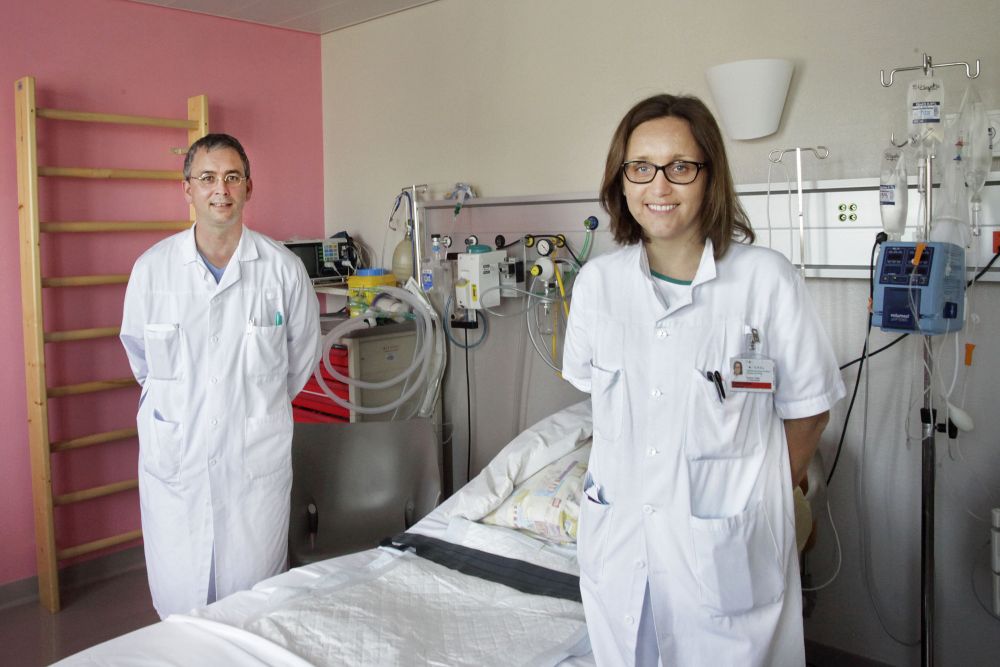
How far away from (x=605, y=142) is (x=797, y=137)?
2.38 feet

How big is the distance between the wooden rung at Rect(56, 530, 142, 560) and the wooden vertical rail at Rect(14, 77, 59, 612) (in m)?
0.08

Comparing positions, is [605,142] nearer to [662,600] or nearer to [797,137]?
[797,137]

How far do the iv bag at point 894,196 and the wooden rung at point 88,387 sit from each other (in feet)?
8.70

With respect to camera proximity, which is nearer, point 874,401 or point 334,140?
point 874,401

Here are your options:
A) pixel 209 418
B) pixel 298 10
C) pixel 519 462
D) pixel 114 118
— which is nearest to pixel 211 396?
pixel 209 418

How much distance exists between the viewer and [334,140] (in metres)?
4.04

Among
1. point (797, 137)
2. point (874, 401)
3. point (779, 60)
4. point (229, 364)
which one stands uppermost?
point (779, 60)

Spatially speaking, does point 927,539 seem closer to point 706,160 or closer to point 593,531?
point 593,531

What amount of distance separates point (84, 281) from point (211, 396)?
1.34 meters

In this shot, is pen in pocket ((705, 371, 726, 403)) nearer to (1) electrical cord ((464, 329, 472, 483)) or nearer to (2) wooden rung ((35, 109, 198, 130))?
(1) electrical cord ((464, 329, 472, 483))

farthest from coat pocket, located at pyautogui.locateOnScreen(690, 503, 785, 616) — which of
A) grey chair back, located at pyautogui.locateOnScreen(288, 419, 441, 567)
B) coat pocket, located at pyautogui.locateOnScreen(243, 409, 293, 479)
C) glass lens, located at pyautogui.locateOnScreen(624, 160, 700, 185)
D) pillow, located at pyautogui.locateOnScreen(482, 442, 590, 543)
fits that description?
grey chair back, located at pyautogui.locateOnScreen(288, 419, 441, 567)

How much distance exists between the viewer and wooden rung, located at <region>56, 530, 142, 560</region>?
3.16 metres

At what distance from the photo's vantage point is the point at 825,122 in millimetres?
2348

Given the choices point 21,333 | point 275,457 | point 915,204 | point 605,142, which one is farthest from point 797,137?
point 21,333
